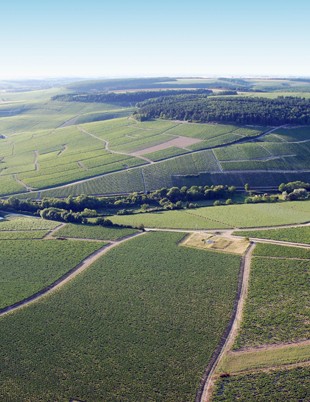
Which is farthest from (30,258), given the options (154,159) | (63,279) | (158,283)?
(154,159)

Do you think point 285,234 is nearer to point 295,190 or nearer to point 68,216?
point 295,190

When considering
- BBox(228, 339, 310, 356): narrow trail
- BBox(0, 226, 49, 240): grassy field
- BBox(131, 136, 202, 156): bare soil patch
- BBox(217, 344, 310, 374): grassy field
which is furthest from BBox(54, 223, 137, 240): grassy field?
BBox(131, 136, 202, 156): bare soil patch

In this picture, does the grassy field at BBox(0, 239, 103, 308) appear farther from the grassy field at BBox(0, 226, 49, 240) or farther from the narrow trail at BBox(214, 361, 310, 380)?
the narrow trail at BBox(214, 361, 310, 380)

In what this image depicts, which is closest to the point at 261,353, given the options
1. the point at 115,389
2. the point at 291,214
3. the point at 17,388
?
the point at 115,389

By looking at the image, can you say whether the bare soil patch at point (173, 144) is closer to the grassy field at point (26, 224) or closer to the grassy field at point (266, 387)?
the grassy field at point (26, 224)

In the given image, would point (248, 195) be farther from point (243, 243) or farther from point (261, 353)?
point (261, 353)
